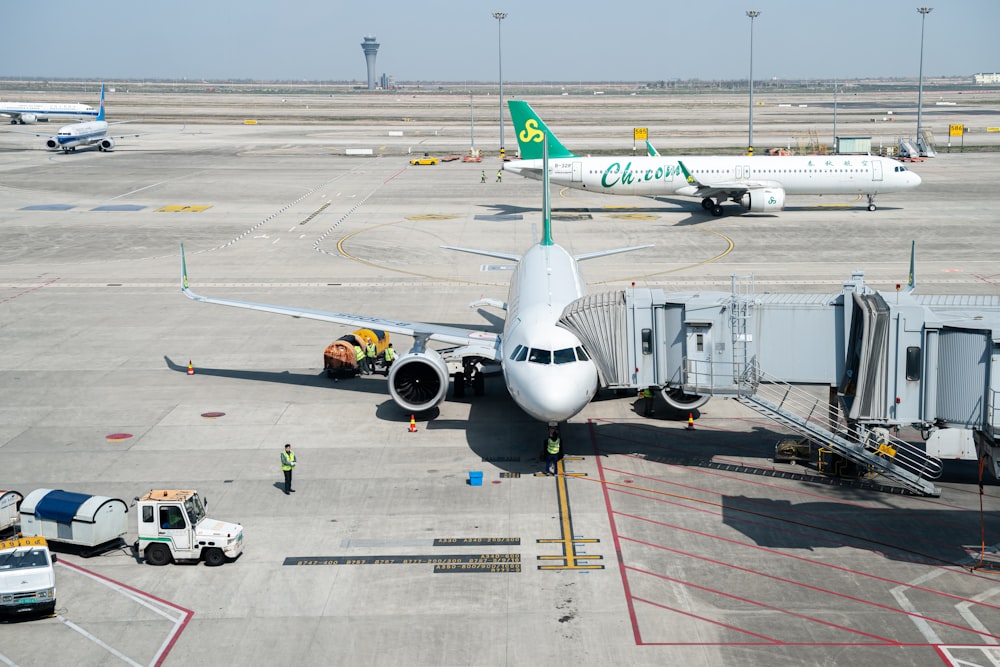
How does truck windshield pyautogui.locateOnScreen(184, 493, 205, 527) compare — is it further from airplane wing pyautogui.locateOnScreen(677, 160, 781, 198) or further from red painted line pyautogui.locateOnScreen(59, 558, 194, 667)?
airplane wing pyautogui.locateOnScreen(677, 160, 781, 198)

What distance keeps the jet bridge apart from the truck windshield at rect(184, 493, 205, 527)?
11.8m

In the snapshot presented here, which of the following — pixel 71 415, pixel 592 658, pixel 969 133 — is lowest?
pixel 592 658

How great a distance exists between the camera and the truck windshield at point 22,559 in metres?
21.6

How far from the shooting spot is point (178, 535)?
23.9 metres

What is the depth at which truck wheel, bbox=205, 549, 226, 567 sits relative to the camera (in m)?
23.8

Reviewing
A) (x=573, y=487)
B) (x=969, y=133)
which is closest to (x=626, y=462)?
(x=573, y=487)

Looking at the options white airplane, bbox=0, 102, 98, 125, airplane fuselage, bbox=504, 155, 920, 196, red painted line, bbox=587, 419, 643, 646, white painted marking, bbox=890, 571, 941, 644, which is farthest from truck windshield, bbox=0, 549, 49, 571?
white airplane, bbox=0, 102, 98, 125

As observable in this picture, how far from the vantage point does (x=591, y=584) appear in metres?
22.7

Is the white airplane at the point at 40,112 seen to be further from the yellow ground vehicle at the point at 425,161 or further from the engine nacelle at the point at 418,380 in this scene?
the engine nacelle at the point at 418,380

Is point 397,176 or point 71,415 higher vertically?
point 397,176

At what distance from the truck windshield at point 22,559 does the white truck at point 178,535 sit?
8.09 ft

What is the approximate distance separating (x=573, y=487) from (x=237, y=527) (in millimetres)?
9346

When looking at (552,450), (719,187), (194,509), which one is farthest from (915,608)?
(719,187)

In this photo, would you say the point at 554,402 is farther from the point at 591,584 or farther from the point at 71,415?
the point at 71,415
